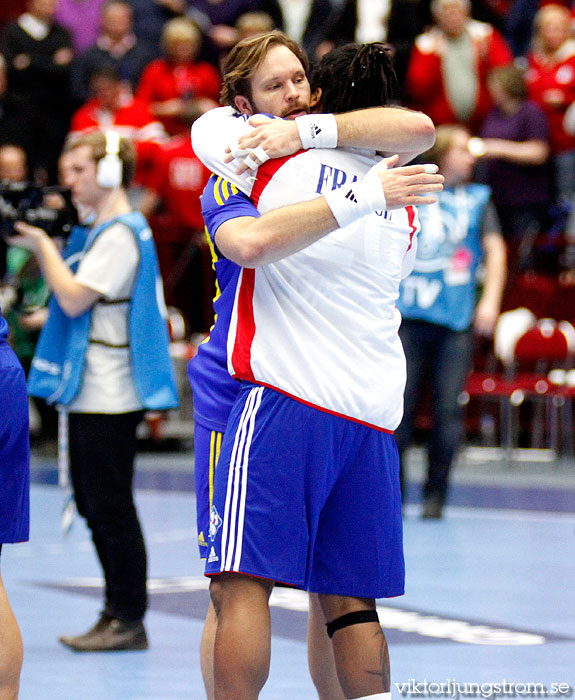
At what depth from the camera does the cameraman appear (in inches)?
194

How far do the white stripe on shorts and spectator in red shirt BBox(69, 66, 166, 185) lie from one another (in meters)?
9.71

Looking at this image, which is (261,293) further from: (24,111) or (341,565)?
(24,111)

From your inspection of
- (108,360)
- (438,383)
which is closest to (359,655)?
(108,360)

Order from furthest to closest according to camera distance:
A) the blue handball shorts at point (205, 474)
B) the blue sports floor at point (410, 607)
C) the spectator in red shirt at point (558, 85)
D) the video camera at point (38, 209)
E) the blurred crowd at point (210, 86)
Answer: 1. the spectator in red shirt at point (558, 85)
2. the blurred crowd at point (210, 86)
3. the video camera at point (38, 209)
4. the blue sports floor at point (410, 607)
5. the blue handball shorts at point (205, 474)

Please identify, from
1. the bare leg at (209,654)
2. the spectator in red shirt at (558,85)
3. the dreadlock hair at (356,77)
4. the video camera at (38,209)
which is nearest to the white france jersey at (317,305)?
the dreadlock hair at (356,77)

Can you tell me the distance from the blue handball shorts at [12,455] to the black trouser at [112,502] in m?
1.45

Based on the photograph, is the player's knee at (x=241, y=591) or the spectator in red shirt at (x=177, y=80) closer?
the player's knee at (x=241, y=591)

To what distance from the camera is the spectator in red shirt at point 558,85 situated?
39.0ft

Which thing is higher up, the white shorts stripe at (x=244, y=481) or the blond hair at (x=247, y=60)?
the blond hair at (x=247, y=60)

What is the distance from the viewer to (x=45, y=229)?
511cm

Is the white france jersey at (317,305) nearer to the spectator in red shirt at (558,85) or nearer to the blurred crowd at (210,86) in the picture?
the blurred crowd at (210,86)

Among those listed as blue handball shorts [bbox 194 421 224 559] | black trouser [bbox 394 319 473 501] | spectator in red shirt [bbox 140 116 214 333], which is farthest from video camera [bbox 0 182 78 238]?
spectator in red shirt [bbox 140 116 214 333]

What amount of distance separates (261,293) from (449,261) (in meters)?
5.14

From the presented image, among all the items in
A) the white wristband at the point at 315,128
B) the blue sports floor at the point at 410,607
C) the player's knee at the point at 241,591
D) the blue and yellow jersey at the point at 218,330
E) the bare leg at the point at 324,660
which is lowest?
the blue sports floor at the point at 410,607
